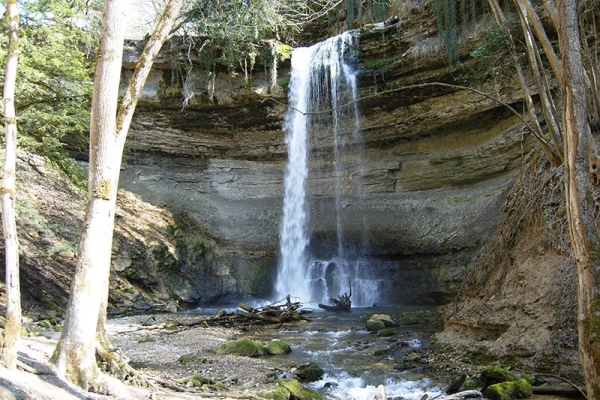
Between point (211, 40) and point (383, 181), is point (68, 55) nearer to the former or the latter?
point (211, 40)

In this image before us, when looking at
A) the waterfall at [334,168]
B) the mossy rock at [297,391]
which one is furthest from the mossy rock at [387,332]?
the waterfall at [334,168]

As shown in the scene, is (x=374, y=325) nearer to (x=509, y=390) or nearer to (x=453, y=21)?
(x=509, y=390)

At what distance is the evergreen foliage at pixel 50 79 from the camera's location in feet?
32.8

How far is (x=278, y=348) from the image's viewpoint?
9.10m

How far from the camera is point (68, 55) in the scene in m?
10.5

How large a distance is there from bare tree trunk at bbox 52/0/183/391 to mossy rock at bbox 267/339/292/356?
3955mm

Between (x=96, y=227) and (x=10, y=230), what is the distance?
123 cm

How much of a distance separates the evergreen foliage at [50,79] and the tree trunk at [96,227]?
532 cm

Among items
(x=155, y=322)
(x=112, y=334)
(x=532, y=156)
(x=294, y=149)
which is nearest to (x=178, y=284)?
(x=155, y=322)

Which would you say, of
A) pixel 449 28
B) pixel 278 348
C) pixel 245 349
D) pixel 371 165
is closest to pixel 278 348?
pixel 278 348

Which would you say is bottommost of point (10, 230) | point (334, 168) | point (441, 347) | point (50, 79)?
point (441, 347)

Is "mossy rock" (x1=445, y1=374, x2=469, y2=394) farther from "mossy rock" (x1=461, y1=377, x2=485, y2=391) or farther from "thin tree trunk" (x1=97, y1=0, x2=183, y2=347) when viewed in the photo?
"thin tree trunk" (x1=97, y1=0, x2=183, y2=347)

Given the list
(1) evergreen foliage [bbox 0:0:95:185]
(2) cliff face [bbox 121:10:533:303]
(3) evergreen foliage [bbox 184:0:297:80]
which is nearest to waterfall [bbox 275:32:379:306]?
(2) cliff face [bbox 121:10:533:303]

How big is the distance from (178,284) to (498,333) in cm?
1211
